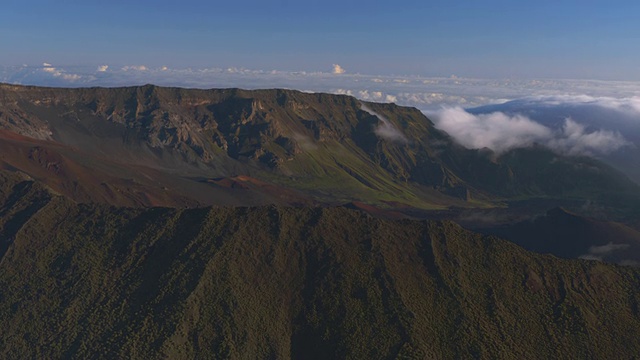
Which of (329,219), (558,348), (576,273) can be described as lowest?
(558,348)

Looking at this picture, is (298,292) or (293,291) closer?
(298,292)

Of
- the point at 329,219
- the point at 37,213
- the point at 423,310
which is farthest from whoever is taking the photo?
the point at 37,213

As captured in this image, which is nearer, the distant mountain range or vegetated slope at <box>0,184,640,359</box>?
vegetated slope at <box>0,184,640,359</box>

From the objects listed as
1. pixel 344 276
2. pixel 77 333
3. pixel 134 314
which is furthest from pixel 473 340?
pixel 77 333

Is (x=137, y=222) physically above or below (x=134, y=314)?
above

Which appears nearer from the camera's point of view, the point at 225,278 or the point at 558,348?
the point at 558,348

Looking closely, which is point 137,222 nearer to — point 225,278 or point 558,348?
point 225,278

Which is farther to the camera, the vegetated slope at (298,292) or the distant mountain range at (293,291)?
the distant mountain range at (293,291)

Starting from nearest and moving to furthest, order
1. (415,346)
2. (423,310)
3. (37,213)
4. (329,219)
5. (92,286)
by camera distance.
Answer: (415,346) → (423,310) → (92,286) → (329,219) → (37,213)
